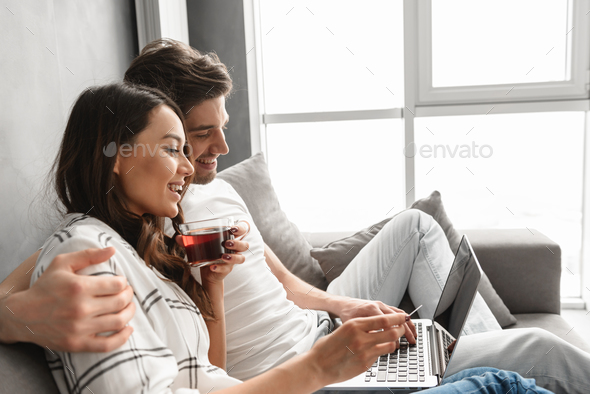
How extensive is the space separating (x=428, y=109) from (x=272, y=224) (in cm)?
139

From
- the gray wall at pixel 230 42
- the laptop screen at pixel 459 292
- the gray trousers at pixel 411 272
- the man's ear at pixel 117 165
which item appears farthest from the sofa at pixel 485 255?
the man's ear at pixel 117 165

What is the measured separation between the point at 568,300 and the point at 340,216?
4.76 ft

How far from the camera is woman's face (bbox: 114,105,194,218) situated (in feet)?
3.05

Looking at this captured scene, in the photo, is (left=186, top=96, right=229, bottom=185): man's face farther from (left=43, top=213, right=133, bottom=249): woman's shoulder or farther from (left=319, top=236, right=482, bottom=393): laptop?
(left=319, top=236, right=482, bottom=393): laptop

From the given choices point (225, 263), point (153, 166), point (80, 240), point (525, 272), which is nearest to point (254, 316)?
point (225, 263)

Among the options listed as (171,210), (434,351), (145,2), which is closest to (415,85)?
(145,2)

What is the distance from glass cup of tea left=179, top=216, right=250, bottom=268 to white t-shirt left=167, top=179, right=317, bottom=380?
0.67 ft

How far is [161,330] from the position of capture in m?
0.79

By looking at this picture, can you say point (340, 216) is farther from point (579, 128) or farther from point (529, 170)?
point (579, 128)

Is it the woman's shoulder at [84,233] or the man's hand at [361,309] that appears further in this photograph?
the man's hand at [361,309]

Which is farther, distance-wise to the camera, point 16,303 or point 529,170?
point 529,170

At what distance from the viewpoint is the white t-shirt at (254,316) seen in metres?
1.15

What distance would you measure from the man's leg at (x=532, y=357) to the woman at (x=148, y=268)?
0.39 m

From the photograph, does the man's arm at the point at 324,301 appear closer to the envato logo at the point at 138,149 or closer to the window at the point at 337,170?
the envato logo at the point at 138,149
